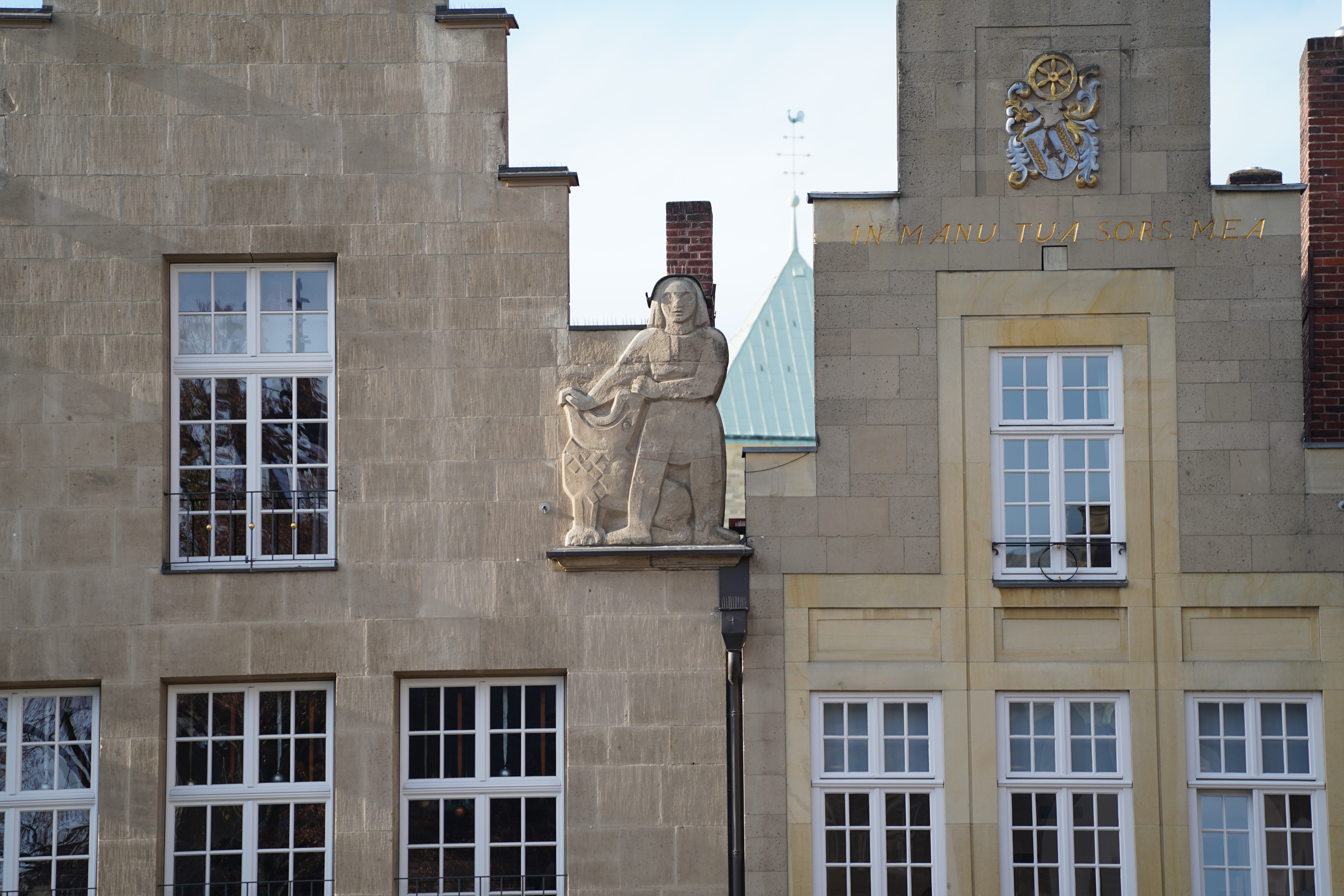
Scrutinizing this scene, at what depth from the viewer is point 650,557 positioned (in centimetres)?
1160

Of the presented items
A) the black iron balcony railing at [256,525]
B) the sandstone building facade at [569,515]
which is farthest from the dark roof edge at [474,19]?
the black iron balcony railing at [256,525]

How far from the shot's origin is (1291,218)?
11.9m

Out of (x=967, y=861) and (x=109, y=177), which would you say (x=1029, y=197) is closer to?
(x=967, y=861)

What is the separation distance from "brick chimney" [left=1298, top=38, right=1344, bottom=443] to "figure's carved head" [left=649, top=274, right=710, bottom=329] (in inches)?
210

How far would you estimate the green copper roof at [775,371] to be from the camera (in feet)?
73.3

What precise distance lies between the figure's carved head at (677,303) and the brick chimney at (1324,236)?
5344mm

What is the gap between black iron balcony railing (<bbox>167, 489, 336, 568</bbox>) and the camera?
11914mm

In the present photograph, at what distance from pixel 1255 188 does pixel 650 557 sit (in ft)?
19.3

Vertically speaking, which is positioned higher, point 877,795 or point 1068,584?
point 1068,584

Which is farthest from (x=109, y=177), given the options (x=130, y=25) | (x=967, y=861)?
(x=967, y=861)

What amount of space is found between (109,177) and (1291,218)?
9894 mm

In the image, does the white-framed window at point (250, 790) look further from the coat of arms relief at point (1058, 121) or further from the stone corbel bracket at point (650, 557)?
the coat of arms relief at point (1058, 121)

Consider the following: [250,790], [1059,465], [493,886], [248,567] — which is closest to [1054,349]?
[1059,465]

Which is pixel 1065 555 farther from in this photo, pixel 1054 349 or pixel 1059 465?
pixel 1054 349
